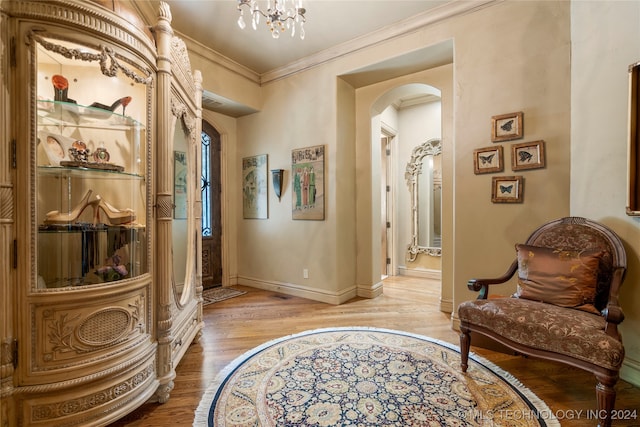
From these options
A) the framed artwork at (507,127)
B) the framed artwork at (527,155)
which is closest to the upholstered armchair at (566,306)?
the framed artwork at (527,155)

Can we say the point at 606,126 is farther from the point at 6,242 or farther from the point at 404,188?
the point at 6,242

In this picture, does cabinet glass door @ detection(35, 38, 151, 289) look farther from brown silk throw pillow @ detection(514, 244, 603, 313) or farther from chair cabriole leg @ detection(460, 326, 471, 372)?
brown silk throw pillow @ detection(514, 244, 603, 313)

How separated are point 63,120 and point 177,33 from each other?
2.31 metres

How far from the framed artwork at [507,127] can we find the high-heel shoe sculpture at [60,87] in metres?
3.11

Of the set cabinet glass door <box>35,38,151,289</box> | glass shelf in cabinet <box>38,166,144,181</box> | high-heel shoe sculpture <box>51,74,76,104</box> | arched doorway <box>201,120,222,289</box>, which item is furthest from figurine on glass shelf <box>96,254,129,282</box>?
arched doorway <box>201,120,222,289</box>

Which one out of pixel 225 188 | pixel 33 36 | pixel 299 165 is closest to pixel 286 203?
pixel 299 165

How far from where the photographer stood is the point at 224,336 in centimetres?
265

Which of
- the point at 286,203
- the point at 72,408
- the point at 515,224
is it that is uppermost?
the point at 286,203

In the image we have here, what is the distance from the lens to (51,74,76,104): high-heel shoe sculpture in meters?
1.44

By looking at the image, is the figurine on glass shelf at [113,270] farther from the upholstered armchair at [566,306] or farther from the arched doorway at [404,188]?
the arched doorway at [404,188]

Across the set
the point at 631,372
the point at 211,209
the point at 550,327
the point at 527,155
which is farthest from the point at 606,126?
the point at 211,209

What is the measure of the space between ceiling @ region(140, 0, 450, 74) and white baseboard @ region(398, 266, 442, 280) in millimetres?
3744

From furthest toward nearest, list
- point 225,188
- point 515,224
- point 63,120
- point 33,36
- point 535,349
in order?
point 225,188
point 515,224
point 535,349
point 63,120
point 33,36

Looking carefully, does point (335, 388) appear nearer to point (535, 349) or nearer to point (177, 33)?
point (535, 349)
